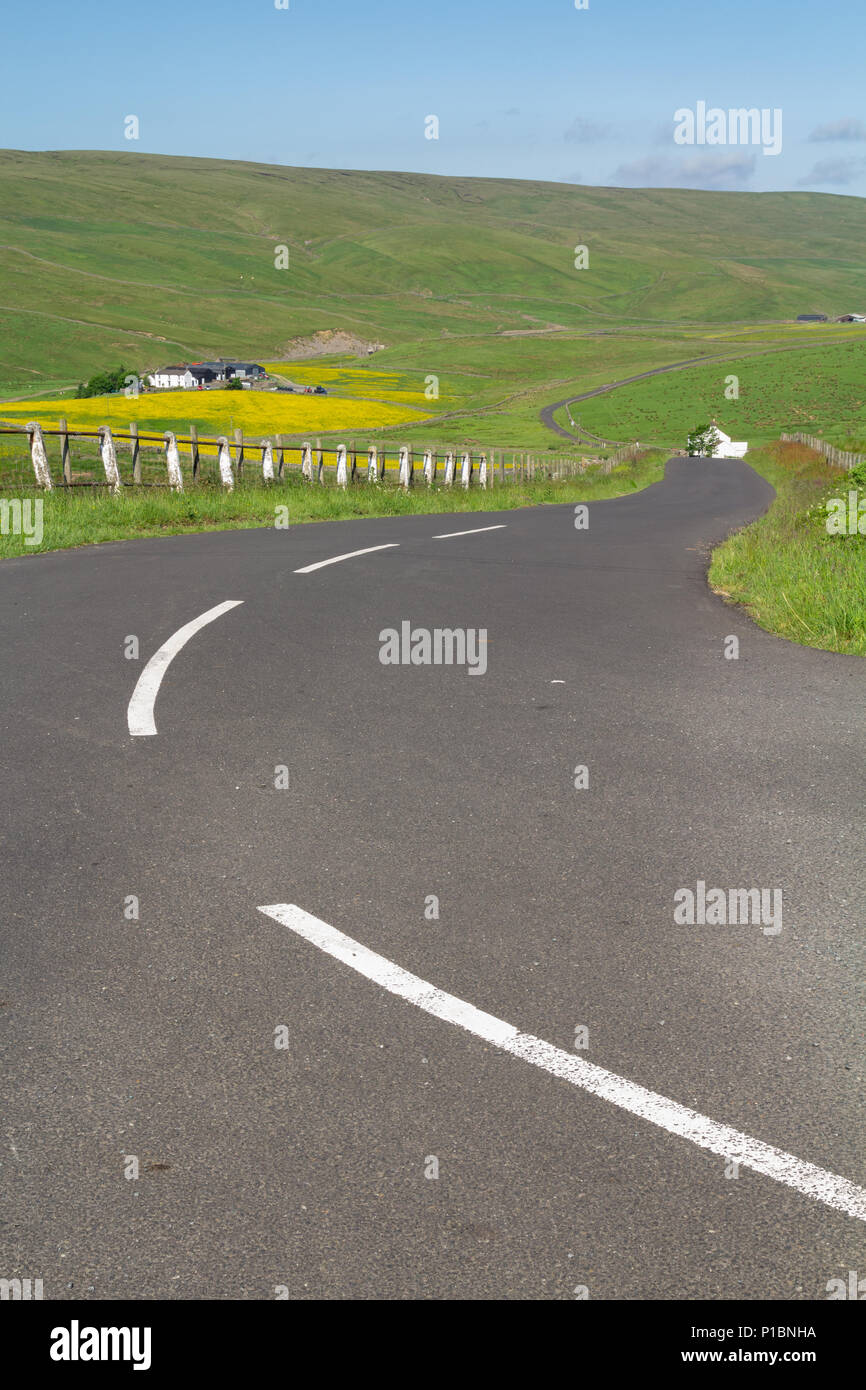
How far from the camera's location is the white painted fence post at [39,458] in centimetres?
2003

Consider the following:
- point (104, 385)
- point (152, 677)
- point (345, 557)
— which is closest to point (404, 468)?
point (345, 557)

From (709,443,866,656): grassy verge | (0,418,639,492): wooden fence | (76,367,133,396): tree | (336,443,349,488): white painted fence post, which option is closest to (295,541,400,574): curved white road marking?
(709,443,866,656): grassy verge

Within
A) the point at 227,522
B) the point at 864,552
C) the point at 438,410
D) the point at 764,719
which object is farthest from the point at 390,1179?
the point at 438,410

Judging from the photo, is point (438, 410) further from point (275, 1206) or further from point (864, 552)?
point (275, 1206)

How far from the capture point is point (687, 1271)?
111 inches

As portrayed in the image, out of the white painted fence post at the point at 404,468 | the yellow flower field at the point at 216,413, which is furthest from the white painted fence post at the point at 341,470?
the yellow flower field at the point at 216,413

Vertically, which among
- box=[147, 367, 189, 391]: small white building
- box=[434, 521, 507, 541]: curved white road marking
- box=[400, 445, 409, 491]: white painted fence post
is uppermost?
box=[147, 367, 189, 391]: small white building

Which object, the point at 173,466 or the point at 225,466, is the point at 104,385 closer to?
the point at 225,466

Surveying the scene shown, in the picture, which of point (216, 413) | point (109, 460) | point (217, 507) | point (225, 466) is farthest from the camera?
point (216, 413)

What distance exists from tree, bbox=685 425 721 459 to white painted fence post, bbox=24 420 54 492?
78632 millimetres

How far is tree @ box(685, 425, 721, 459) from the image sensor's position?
93.9 metres

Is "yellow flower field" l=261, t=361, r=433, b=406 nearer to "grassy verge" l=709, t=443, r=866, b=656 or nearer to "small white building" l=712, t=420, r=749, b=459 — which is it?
"small white building" l=712, t=420, r=749, b=459

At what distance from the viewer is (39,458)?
20344mm

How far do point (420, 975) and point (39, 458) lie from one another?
18070 mm
